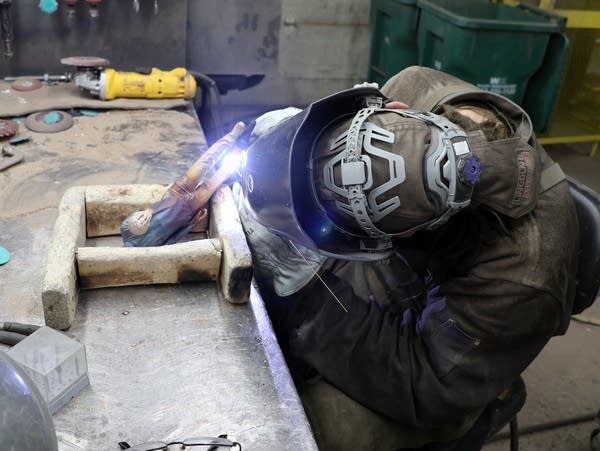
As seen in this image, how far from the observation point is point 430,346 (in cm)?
131

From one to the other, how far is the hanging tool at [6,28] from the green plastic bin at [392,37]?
2.01 m

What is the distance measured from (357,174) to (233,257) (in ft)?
1.35

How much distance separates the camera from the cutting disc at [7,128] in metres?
2.14

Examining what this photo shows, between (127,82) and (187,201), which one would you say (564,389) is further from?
(127,82)

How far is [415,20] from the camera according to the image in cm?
338

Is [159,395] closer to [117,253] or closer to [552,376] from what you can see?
[117,253]

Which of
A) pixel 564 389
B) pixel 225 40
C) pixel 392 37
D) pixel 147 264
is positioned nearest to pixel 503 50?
pixel 392 37

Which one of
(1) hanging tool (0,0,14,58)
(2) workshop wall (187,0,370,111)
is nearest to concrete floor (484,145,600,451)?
(2) workshop wall (187,0,370,111)

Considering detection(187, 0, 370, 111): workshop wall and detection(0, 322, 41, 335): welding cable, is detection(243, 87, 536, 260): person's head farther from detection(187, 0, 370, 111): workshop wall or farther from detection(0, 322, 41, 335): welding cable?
detection(187, 0, 370, 111): workshop wall

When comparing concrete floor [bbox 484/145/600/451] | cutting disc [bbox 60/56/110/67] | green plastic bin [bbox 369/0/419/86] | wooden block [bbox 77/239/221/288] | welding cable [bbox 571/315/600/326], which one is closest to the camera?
wooden block [bbox 77/239/221/288]

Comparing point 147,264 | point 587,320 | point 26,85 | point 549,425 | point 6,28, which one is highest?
point 6,28

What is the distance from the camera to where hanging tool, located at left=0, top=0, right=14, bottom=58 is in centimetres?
249

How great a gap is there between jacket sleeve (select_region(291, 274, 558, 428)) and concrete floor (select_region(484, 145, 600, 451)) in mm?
1057

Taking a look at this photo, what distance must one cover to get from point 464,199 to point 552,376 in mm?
1765
